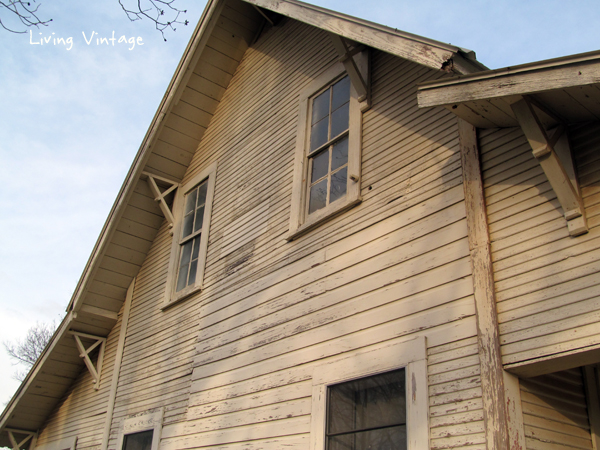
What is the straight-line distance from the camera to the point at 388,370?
464 centimetres

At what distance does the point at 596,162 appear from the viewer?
3.86 m

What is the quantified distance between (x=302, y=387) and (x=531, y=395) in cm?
217

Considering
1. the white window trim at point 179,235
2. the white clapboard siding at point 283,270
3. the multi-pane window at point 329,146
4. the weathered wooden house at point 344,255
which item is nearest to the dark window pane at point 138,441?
the weathered wooden house at point 344,255

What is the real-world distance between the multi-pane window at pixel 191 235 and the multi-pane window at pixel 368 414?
13.0ft

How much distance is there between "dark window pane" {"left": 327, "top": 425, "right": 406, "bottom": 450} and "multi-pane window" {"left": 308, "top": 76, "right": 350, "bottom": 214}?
238 centimetres

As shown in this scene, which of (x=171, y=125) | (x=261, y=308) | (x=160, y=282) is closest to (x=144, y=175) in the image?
(x=171, y=125)

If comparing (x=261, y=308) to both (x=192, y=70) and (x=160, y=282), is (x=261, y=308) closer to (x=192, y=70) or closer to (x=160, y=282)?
(x=160, y=282)

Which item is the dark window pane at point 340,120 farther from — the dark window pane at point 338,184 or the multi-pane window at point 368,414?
the multi-pane window at point 368,414

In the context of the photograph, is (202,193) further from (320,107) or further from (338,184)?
(338,184)

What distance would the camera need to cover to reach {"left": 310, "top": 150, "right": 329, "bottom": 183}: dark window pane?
21.5ft

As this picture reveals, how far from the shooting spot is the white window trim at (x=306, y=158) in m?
5.84

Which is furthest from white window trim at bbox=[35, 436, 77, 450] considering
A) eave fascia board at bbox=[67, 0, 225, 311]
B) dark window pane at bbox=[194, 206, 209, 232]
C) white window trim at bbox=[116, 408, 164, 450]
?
dark window pane at bbox=[194, 206, 209, 232]

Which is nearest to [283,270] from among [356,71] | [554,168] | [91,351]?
[356,71]

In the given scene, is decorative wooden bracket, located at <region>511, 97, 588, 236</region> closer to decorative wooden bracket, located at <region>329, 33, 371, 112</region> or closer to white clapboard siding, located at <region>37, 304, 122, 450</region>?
decorative wooden bracket, located at <region>329, 33, 371, 112</region>
